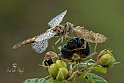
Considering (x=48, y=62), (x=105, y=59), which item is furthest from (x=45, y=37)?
(x=105, y=59)

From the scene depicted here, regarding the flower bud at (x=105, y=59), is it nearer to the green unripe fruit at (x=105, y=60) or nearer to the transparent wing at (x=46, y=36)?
the green unripe fruit at (x=105, y=60)

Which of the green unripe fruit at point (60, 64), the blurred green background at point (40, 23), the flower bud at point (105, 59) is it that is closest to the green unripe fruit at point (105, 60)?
the flower bud at point (105, 59)

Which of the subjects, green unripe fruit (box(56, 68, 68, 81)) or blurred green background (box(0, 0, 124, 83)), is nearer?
green unripe fruit (box(56, 68, 68, 81))

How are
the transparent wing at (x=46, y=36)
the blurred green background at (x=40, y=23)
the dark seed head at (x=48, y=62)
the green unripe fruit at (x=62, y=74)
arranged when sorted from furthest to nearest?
1. the blurred green background at (x=40, y=23)
2. the dark seed head at (x=48, y=62)
3. the green unripe fruit at (x=62, y=74)
4. the transparent wing at (x=46, y=36)

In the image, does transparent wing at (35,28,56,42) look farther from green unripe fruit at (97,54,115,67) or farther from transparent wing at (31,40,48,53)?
green unripe fruit at (97,54,115,67)

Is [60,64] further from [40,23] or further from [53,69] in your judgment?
[40,23]

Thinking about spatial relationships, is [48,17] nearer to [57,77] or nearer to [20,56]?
[20,56]

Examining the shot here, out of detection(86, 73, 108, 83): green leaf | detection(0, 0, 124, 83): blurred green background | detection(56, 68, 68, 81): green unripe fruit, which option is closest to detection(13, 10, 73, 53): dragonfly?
detection(56, 68, 68, 81): green unripe fruit

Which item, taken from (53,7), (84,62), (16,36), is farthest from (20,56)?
(84,62)

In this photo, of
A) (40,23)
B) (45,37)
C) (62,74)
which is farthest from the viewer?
(40,23)
